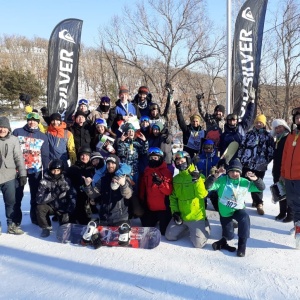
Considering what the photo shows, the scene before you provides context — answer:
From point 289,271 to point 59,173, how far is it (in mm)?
3322

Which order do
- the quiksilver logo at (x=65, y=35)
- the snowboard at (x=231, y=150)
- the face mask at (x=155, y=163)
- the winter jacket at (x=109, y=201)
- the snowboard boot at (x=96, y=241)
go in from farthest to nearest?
1. the quiksilver logo at (x=65, y=35)
2. the snowboard at (x=231, y=150)
3. the face mask at (x=155, y=163)
4. the winter jacket at (x=109, y=201)
5. the snowboard boot at (x=96, y=241)

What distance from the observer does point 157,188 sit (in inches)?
173

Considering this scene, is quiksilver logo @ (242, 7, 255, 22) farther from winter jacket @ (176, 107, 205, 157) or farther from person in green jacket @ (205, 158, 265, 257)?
person in green jacket @ (205, 158, 265, 257)

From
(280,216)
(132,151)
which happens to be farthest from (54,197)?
(280,216)

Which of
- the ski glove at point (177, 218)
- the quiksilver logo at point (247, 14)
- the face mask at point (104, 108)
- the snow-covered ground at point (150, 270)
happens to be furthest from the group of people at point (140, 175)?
the quiksilver logo at point (247, 14)

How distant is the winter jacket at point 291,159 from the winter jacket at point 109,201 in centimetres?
219

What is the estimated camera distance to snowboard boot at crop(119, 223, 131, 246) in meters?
3.96

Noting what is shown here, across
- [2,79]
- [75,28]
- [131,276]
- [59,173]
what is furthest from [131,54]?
[131,276]

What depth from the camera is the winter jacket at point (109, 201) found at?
4250mm

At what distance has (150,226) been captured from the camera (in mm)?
4520

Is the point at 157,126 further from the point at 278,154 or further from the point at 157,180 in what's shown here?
the point at 278,154

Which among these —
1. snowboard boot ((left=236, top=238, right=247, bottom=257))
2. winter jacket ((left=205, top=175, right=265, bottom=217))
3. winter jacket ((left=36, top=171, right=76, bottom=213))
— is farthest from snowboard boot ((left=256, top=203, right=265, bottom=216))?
winter jacket ((left=36, top=171, right=76, bottom=213))

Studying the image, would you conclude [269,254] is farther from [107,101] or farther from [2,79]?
[2,79]

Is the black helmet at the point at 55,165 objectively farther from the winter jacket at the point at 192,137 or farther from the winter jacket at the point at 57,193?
the winter jacket at the point at 192,137
